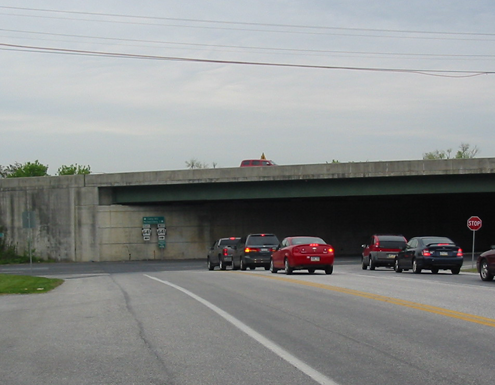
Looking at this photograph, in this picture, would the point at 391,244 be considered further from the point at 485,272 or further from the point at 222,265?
the point at 485,272

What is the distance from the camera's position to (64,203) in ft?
189

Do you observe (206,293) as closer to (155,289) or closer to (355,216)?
(155,289)

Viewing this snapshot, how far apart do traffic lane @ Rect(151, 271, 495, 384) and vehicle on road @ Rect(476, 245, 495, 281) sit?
8.52 meters

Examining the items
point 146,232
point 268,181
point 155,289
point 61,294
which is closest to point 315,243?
point 155,289

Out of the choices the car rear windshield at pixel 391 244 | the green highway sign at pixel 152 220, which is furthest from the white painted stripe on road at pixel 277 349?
the green highway sign at pixel 152 220

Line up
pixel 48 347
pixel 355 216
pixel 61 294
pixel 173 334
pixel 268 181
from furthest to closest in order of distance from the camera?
1. pixel 355 216
2. pixel 268 181
3. pixel 61 294
4. pixel 173 334
5. pixel 48 347

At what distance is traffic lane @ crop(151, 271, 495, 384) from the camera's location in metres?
7.89


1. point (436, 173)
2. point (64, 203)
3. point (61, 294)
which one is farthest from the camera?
point (64, 203)

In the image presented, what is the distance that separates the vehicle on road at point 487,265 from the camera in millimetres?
23206

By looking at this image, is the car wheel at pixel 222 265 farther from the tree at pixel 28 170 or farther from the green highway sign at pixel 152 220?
the tree at pixel 28 170

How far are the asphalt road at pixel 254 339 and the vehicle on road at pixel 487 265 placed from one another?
5.78 m

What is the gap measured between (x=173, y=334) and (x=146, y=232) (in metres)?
48.1

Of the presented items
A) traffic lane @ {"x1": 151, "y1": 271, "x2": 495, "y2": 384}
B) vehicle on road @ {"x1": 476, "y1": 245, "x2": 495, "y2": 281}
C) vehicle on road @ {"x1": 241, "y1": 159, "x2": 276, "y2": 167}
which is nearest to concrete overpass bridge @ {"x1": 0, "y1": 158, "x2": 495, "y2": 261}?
vehicle on road @ {"x1": 241, "y1": 159, "x2": 276, "y2": 167}

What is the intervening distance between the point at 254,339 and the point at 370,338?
64.7 inches
